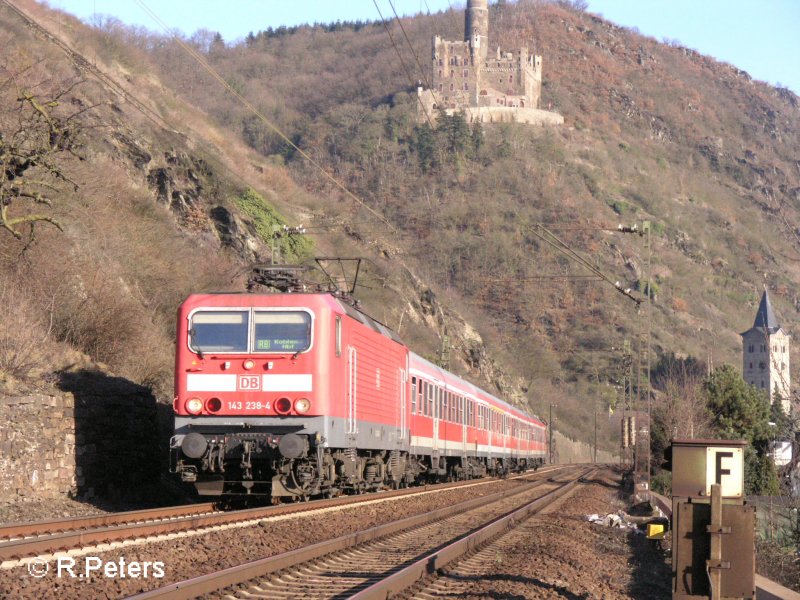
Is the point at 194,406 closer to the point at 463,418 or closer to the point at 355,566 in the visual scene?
the point at 355,566

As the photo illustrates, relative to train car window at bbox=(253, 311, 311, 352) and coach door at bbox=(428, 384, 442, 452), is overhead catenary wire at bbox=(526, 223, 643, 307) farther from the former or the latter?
train car window at bbox=(253, 311, 311, 352)

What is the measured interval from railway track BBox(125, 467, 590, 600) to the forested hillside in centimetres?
580

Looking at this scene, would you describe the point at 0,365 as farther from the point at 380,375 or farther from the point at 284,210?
the point at 284,210

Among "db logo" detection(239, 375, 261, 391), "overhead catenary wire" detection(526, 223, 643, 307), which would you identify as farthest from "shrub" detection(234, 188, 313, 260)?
"db logo" detection(239, 375, 261, 391)

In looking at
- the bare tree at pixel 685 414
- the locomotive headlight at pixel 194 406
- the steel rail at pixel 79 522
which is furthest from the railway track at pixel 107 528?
the bare tree at pixel 685 414

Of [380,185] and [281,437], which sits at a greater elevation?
[380,185]

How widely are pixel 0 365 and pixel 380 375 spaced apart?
727 centimetres

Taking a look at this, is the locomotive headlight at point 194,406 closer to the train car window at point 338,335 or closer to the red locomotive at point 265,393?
the red locomotive at point 265,393

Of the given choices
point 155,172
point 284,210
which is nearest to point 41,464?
point 155,172

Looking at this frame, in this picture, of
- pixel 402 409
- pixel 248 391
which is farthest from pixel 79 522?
pixel 402 409

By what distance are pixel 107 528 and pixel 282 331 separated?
5.25 meters

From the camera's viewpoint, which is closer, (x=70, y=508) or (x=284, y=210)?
(x=70, y=508)

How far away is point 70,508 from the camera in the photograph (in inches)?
620

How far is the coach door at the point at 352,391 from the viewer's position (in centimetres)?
1786
